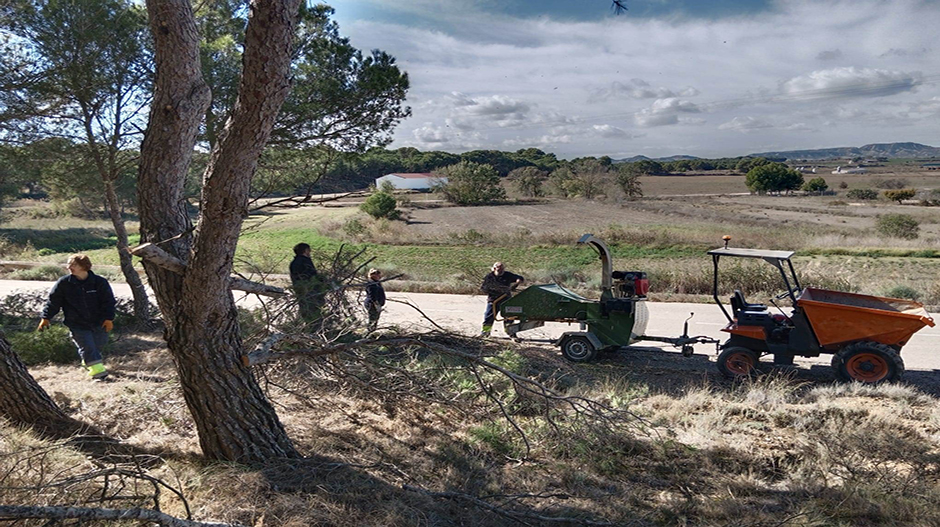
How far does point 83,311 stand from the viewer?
7098 mm

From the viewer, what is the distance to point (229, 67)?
10.1m

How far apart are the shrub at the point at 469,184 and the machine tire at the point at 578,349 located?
47032mm

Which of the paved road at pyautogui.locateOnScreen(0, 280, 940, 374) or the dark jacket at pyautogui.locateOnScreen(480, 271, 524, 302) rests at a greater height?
the dark jacket at pyautogui.locateOnScreen(480, 271, 524, 302)

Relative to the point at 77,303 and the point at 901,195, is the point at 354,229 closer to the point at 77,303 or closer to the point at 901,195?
the point at 77,303

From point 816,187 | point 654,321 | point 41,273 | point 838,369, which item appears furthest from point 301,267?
point 816,187

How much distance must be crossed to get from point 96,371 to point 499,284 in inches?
222

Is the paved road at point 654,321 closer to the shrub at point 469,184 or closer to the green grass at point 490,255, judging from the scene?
the green grass at point 490,255

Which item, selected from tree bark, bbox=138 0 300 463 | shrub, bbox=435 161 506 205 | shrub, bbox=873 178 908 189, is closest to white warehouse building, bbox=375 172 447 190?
shrub, bbox=435 161 506 205

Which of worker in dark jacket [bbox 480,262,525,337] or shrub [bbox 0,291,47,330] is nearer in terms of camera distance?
worker in dark jacket [bbox 480,262,525,337]

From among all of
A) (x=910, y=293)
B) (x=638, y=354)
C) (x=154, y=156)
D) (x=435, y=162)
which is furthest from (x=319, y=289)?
(x=435, y=162)

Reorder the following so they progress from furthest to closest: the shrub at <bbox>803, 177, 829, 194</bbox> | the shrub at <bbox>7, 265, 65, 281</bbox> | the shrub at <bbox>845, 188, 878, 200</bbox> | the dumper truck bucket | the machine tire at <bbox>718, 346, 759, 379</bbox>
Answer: the shrub at <bbox>803, 177, 829, 194</bbox>, the shrub at <bbox>845, 188, 878, 200</bbox>, the shrub at <bbox>7, 265, 65, 281</bbox>, the machine tire at <bbox>718, 346, 759, 379</bbox>, the dumper truck bucket

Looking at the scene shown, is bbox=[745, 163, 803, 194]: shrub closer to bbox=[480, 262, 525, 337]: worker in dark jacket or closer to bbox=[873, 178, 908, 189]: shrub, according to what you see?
bbox=[873, 178, 908, 189]: shrub

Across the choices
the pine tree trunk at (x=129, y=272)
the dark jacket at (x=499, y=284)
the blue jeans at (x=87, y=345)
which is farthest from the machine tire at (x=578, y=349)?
the pine tree trunk at (x=129, y=272)

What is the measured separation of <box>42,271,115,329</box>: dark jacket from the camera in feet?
23.2
